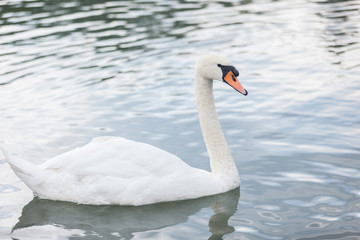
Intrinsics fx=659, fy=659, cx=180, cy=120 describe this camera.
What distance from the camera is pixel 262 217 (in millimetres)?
6551

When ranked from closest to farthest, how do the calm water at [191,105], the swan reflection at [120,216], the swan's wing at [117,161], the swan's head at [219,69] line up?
the swan reflection at [120,216] → the calm water at [191,105] → the swan's wing at [117,161] → the swan's head at [219,69]

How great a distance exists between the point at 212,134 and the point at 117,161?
1.17 metres

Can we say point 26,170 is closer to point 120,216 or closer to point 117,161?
point 117,161

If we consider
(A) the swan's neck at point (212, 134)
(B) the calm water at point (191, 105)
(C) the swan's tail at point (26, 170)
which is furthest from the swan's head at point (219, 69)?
(C) the swan's tail at point (26, 170)

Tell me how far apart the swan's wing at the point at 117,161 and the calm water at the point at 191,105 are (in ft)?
1.41

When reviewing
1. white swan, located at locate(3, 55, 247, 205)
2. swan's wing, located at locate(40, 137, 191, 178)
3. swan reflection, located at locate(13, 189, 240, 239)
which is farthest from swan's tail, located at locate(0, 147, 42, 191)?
swan reflection, located at locate(13, 189, 240, 239)

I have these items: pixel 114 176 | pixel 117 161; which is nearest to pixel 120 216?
pixel 114 176

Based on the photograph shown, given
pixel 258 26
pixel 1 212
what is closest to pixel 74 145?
pixel 1 212

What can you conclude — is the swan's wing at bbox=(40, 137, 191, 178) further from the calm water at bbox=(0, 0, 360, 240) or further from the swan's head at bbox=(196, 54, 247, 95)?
the swan's head at bbox=(196, 54, 247, 95)

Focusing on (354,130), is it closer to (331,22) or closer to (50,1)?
(331,22)

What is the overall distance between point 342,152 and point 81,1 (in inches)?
524

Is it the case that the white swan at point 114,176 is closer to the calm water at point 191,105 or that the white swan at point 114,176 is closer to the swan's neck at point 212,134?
the calm water at point 191,105

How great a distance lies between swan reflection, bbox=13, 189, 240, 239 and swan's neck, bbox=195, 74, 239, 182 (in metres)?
0.26

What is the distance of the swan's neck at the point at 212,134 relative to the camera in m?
7.23
